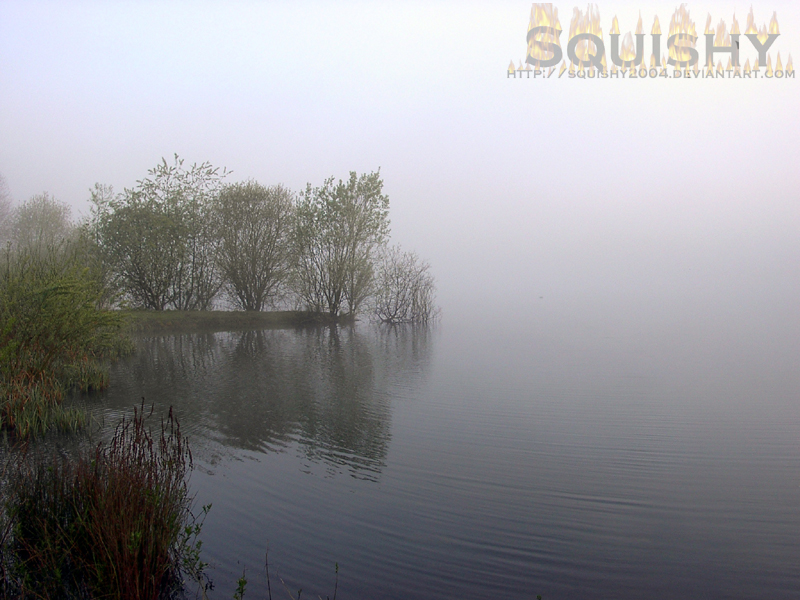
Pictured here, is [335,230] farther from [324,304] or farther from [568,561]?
[568,561]

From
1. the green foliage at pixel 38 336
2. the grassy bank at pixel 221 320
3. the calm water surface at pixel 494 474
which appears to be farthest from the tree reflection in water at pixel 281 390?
the grassy bank at pixel 221 320

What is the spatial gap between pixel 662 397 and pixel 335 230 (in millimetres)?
18607

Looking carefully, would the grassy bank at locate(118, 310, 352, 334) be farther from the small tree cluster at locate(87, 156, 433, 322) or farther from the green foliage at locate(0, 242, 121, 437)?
the green foliage at locate(0, 242, 121, 437)

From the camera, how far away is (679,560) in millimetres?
4051

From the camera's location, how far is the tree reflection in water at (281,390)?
707 centimetres

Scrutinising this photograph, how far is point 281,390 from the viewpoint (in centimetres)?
1041

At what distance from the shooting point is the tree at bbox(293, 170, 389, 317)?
26094 mm

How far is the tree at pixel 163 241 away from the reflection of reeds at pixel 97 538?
20.8 meters

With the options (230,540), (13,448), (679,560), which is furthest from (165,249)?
(679,560)

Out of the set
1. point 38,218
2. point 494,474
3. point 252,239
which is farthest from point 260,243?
point 494,474

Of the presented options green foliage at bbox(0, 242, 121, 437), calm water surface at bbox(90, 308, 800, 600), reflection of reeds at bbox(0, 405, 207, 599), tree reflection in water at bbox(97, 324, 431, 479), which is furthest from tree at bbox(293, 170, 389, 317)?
reflection of reeds at bbox(0, 405, 207, 599)

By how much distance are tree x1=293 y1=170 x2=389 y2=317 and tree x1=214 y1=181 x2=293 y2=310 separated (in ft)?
2.58

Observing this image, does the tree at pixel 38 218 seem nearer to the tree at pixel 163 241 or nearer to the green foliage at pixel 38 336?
the tree at pixel 163 241

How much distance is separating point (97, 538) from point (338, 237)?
23.4 metres
